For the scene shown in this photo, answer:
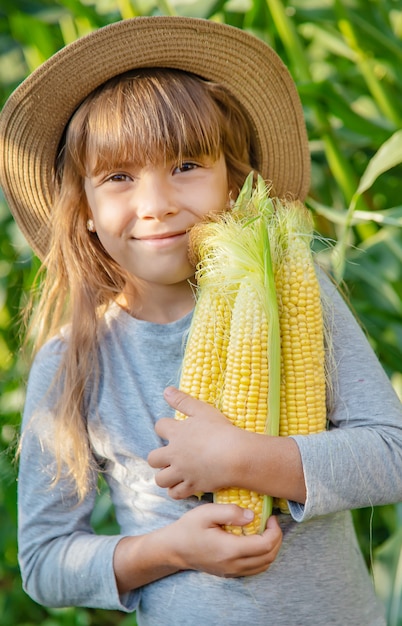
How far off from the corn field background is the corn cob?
0.28 meters

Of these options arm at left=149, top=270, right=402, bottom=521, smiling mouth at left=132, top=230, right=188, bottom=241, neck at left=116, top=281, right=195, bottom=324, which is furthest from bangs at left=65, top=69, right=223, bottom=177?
arm at left=149, top=270, right=402, bottom=521

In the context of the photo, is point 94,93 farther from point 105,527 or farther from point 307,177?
point 105,527

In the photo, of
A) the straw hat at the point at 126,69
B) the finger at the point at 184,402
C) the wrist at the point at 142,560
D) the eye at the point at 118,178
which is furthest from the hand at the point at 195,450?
the straw hat at the point at 126,69

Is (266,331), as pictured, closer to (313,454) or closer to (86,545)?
(313,454)

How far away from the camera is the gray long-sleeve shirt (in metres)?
1.08

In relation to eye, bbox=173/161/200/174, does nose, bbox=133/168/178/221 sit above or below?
below

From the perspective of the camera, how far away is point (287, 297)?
1.07 m

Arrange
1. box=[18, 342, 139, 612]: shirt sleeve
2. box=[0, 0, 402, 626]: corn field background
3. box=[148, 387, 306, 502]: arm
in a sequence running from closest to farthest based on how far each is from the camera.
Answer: box=[148, 387, 306, 502]: arm, box=[18, 342, 139, 612]: shirt sleeve, box=[0, 0, 402, 626]: corn field background

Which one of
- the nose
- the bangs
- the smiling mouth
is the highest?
the bangs

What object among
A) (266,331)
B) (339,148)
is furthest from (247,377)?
(339,148)

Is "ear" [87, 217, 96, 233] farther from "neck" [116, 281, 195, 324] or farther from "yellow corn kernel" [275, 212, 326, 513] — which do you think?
"yellow corn kernel" [275, 212, 326, 513]

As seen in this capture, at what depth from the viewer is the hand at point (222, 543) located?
3.45 feet

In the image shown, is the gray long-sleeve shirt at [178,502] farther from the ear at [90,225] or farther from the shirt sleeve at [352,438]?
the ear at [90,225]

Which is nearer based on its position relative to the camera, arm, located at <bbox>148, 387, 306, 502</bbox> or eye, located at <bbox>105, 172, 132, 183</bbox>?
arm, located at <bbox>148, 387, 306, 502</bbox>
